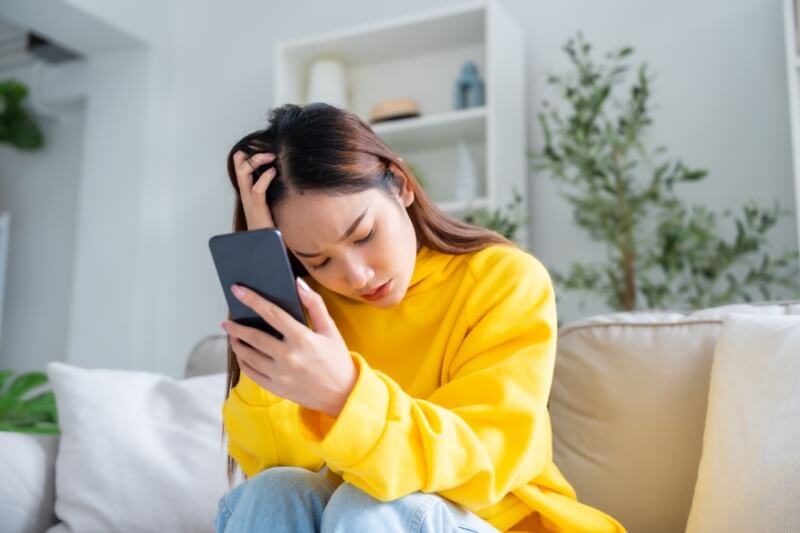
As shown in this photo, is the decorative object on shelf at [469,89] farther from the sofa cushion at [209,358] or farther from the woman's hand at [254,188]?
the woman's hand at [254,188]

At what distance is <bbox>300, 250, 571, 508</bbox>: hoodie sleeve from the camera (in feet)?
3.00

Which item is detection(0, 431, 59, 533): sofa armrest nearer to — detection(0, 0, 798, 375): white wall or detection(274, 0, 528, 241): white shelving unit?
detection(274, 0, 528, 241): white shelving unit

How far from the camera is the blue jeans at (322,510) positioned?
0.94m

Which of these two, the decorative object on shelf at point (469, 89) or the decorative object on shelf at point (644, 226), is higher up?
the decorative object on shelf at point (469, 89)

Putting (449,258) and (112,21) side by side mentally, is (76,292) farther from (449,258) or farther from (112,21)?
(449,258)

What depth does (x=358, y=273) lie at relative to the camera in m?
1.10

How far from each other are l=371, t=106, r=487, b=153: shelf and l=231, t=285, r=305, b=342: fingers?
75.5 inches

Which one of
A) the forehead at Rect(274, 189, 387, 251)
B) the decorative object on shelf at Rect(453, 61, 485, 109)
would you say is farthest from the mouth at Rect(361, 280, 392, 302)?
the decorative object on shelf at Rect(453, 61, 485, 109)

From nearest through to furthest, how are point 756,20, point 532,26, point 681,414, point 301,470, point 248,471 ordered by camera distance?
point 301,470, point 248,471, point 681,414, point 756,20, point 532,26

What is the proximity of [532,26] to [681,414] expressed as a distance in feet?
6.29

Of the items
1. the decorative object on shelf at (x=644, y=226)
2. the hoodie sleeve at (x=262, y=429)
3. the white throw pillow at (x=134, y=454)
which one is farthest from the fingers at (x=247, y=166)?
the decorative object on shelf at (x=644, y=226)

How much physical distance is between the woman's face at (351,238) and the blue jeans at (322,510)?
254 millimetres

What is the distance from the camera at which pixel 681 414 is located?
1.45 meters

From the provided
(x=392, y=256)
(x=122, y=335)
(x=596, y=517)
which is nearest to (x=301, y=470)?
(x=392, y=256)
